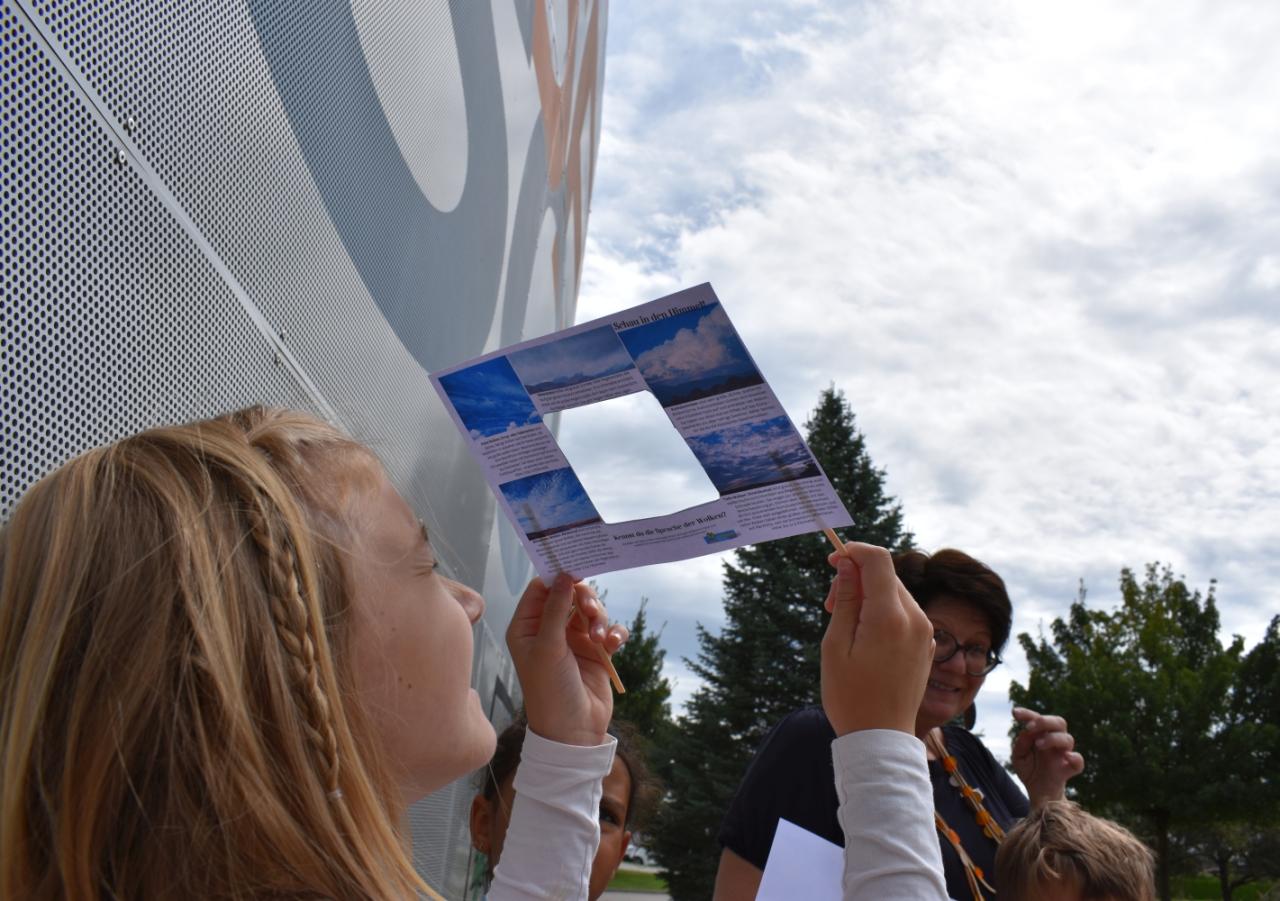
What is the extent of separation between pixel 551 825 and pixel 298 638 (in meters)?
0.83

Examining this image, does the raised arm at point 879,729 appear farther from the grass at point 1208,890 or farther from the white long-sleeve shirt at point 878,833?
the grass at point 1208,890

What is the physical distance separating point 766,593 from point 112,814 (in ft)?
56.4

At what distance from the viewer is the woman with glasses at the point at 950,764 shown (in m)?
2.17

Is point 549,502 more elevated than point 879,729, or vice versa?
point 549,502

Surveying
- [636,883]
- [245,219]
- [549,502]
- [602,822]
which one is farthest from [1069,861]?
[636,883]

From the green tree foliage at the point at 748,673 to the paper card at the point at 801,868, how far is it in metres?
14.7

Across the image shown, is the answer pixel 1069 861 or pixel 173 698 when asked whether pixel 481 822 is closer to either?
pixel 1069 861

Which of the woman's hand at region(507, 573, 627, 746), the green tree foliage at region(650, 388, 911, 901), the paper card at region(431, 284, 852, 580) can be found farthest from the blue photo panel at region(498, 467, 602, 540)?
the green tree foliage at region(650, 388, 911, 901)

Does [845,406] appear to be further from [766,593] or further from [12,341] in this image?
[12,341]

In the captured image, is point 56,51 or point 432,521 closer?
point 56,51

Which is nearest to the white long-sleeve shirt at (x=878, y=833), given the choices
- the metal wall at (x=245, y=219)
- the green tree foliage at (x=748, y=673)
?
the metal wall at (x=245, y=219)

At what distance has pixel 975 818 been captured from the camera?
228cm

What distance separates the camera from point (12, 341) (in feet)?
3.05

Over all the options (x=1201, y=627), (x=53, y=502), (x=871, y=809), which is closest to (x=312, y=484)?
(x=53, y=502)
